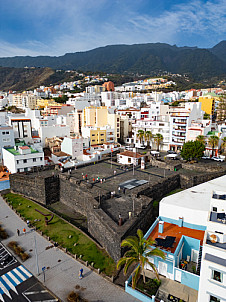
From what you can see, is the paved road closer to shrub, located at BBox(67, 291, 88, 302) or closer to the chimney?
shrub, located at BBox(67, 291, 88, 302)

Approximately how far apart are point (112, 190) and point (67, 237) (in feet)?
30.4

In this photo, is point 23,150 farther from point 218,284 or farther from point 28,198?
point 218,284

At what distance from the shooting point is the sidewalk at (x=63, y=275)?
18016 mm

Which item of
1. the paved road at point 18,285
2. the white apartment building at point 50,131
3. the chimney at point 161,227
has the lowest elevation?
the paved road at point 18,285

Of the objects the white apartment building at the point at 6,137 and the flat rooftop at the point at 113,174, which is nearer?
the flat rooftop at the point at 113,174

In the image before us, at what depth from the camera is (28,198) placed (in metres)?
38.6

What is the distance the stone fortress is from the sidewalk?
10.6 ft

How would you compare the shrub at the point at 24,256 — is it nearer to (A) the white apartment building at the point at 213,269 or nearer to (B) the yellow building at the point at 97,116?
(A) the white apartment building at the point at 213,269

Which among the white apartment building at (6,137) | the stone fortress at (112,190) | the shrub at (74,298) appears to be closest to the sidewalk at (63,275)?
the shrub at (74,298)

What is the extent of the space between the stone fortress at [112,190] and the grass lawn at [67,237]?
1026 millimetres

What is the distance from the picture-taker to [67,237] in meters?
26.7

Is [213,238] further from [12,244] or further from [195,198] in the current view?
[12,244]

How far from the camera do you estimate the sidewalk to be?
1802cm

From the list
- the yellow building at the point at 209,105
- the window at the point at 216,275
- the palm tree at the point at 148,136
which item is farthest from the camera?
the yellow building at the point at 209,105
